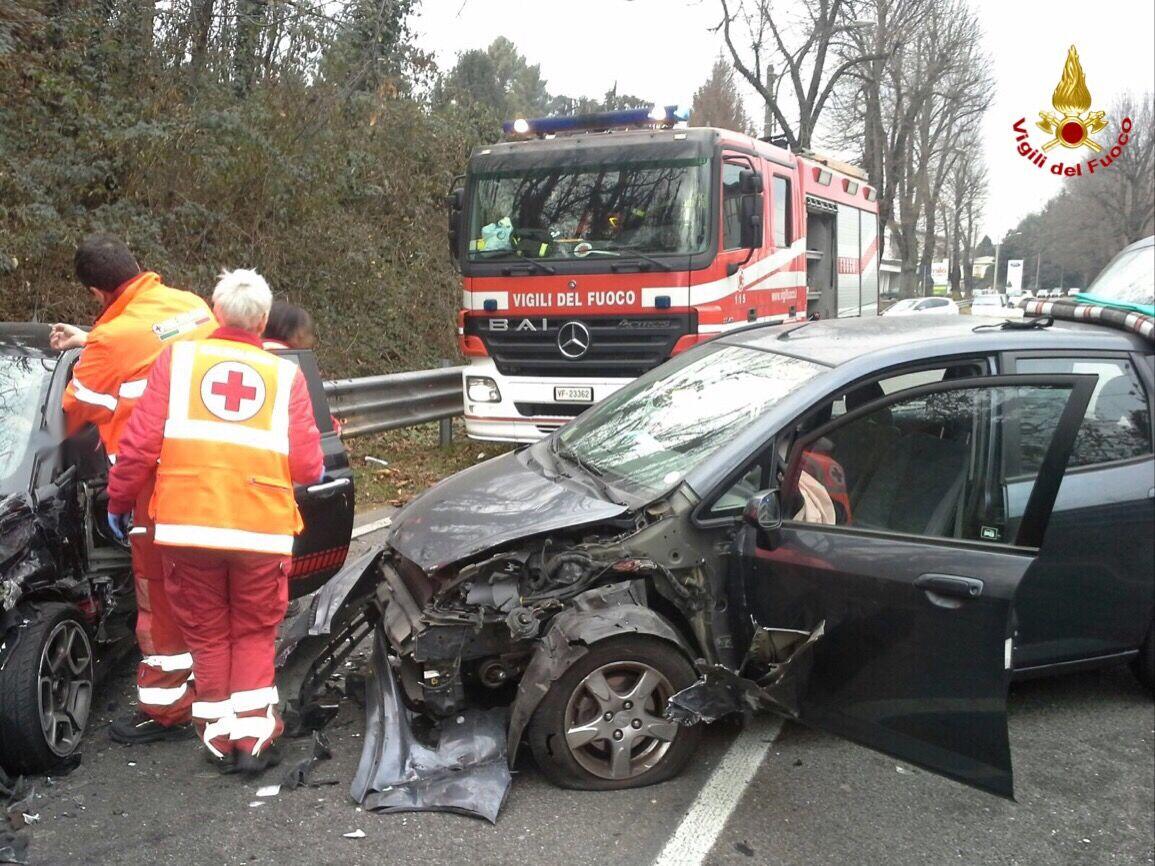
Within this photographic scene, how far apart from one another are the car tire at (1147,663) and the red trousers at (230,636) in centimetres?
347

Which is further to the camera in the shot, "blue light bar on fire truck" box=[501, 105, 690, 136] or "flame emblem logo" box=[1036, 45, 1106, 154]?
"flame emblem logo" box=[1036, 45, 1106, 154]

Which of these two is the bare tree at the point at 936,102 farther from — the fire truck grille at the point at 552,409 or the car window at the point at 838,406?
the car window at the point at 838,406

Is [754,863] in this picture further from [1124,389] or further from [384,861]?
[1124,389]

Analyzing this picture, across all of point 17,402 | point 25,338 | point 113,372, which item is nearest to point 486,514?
point 113,372

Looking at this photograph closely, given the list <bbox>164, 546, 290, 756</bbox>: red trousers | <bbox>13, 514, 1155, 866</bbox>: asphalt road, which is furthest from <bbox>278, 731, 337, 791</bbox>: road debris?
<bbox>164, 546, 290, 756</bbox>: red trousers

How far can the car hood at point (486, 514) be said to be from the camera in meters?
3.64

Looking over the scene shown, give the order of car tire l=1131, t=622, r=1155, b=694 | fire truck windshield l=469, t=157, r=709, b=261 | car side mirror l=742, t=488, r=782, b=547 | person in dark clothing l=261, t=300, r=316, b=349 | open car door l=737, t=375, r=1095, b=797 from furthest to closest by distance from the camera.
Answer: fire truck windshield l=469, t=157, r=709, b=261 → person in dark clothing l=261, t=300, r=316, b=349 → car tire l=1131, t=622, r=1155, b=694 → car side mirror l=742, t=488, r=782, b=547 → open car door l=737, t=375, r=1095, b=797

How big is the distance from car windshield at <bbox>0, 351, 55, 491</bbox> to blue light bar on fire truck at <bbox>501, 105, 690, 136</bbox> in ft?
18.0

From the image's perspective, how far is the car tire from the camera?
4.21 m

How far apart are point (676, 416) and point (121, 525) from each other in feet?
7.68

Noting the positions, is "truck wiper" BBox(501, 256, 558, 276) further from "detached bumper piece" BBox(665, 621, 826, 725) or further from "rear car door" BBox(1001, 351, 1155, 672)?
"detached bumper piece" BBox(665, 621, 826, 725)

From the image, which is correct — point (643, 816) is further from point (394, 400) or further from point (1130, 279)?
point (1130, 279)

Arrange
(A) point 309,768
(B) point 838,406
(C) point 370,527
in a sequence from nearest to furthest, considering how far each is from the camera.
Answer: (A) point 309,768
(B) point 838,406
(C) point 370,527

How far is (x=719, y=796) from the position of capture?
3.51 metres
